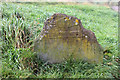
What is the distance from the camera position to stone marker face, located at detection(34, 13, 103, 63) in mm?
2945

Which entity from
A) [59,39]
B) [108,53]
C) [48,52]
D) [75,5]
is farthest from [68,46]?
[75,5]

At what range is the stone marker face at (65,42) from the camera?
2.95 metres

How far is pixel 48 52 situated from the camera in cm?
302

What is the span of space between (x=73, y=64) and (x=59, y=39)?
2.07 feet

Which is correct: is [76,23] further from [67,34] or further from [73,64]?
[73,64]

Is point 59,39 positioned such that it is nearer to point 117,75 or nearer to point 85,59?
point 85,59

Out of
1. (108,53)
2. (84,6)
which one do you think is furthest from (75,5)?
(108,53)

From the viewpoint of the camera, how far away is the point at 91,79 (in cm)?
260

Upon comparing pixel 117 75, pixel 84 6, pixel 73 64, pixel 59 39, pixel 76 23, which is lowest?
pixel 117 75

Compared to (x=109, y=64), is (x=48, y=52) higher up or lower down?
higher up

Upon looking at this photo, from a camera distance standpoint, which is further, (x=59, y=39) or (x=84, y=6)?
(x=84, y=6)

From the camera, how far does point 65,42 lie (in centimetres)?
302

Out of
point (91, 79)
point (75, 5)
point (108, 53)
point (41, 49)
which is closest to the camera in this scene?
point (91, 79)

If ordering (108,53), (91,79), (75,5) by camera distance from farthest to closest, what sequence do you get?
(75,5), (108,53), (91,79)
